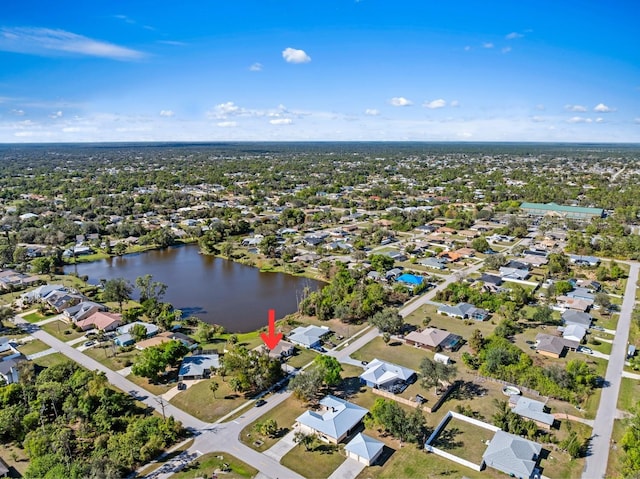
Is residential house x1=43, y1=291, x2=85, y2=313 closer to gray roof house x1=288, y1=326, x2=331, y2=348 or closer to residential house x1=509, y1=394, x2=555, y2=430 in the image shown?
gray roof house x1=288, y1=326, x2=331, y2=348

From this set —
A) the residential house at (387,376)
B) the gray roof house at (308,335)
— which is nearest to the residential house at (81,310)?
the gray roof house at (308,335)

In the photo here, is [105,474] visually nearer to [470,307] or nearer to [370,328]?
[370,328]

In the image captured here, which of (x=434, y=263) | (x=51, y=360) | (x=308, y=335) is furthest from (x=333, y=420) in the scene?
(x=434, y=263)

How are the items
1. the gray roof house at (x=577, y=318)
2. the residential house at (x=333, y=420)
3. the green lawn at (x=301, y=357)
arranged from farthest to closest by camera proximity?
the gray roof house at (x=577, y=318) < the green lawn at (x=301, y=357) < the residential house at (x=333, y=420)

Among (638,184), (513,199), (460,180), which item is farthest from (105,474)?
(638,184)

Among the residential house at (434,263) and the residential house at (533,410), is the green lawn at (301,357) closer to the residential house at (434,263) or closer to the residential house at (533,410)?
the residential house at (533,410)

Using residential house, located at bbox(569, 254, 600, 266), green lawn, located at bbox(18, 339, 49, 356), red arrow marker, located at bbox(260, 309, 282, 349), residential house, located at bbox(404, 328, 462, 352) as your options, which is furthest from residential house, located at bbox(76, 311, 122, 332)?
residential house, located at bbox(569, 254, 600, 266)
